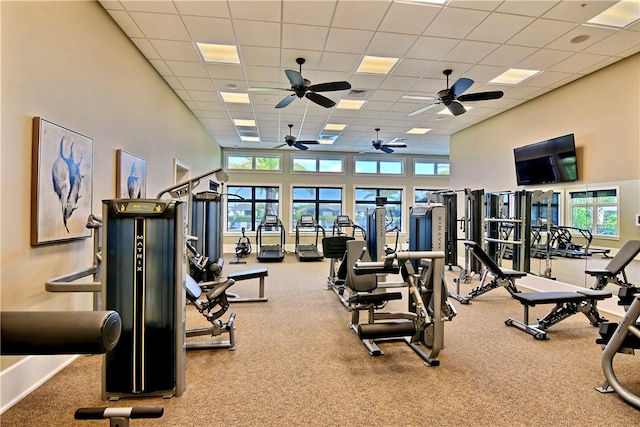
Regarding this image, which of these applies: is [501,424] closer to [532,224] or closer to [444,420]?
[444,420]

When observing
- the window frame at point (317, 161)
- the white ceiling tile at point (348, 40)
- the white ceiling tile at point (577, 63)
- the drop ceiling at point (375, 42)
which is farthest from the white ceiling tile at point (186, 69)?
the window frame at point (317, 161)

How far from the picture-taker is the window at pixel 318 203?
36.2ft

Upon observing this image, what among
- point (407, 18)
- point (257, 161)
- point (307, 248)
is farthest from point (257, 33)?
point (257, 161)

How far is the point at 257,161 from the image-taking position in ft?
35.6

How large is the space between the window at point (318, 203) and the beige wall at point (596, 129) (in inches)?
218

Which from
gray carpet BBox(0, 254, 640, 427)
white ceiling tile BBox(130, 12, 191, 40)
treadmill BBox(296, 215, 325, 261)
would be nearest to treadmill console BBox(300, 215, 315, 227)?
treadmill BBox(296, 215, 325, 261)

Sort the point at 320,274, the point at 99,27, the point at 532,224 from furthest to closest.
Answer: the point at 320,274, the point at 532,224, the point at 99,27

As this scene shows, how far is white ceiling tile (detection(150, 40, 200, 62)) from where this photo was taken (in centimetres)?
409

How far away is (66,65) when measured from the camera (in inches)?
110

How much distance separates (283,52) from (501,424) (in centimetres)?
458

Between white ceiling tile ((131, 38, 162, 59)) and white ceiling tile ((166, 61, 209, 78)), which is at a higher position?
white ceiling tile ((166, 61, 209, 78))

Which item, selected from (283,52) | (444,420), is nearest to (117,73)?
(283,52)

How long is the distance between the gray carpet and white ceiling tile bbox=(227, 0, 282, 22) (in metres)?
3.59

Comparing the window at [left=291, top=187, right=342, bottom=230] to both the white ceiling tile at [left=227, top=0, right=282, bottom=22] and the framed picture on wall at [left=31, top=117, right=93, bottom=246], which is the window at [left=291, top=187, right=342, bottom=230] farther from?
the framed picture on wall at [left=31, top=117, right=93, bottom=246]
